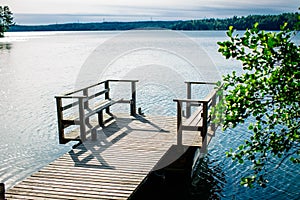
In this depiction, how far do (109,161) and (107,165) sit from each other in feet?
0.71

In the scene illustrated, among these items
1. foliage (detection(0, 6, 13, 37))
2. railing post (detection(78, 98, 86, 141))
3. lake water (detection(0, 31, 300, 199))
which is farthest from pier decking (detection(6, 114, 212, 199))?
foliage (detection(0, 6, 13, 37))

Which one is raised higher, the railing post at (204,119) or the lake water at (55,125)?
the railing post at (204,119)

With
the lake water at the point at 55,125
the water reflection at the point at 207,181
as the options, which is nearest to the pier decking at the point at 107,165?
the water reflection at the point at 207,181

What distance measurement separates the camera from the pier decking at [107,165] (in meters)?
5.48

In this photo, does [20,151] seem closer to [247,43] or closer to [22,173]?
[22,173]

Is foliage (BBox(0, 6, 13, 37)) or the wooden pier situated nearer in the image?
the wooden pier

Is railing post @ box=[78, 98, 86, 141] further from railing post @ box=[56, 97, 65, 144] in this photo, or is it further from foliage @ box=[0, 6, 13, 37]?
foliage @ box=[0, 6, 13, 37]

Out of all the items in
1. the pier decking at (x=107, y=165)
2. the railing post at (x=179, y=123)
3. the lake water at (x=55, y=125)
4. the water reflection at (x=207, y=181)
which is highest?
the railing post at (x=179, y=123)

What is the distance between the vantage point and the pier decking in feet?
18.0

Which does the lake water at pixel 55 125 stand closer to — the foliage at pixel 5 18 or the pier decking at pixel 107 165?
the pier decking at pixel 107 165

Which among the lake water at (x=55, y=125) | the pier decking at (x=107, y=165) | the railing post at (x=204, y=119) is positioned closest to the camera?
the pier decking at (x=107, y=165)

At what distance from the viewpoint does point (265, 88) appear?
2.66m

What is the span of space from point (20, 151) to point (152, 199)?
16.8 feet

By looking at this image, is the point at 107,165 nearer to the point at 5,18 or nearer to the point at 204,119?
the point at 204,119
